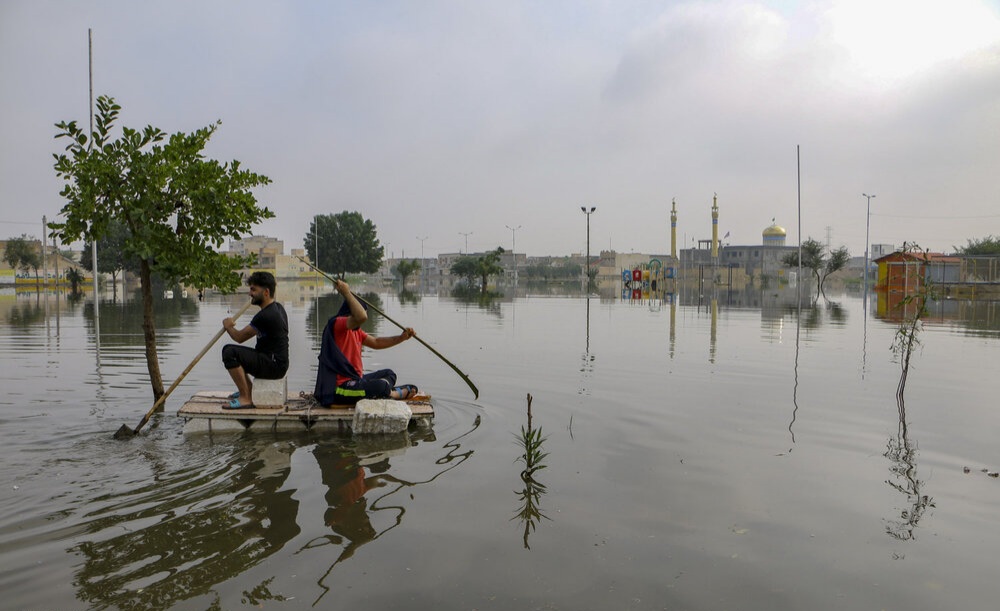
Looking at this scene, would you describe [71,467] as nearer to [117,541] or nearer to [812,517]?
[117,541]

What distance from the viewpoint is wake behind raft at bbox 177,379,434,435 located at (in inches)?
285

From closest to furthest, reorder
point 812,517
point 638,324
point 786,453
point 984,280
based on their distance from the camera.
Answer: point 812,517, point 786,453, point 638,324, point 984,280

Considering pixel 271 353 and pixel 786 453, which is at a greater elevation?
pixel 271 353

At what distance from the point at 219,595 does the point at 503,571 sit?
158cm

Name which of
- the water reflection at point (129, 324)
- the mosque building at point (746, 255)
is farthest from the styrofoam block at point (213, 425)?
the mosque building at point (746, 255)

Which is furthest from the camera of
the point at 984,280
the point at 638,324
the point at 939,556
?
the point at 984,280

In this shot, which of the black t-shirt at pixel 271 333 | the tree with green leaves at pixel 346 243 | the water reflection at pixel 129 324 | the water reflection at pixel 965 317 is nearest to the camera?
the black t-shirt at pixel 271 333

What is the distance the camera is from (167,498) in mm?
5309

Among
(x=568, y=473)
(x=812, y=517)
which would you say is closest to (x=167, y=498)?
(x=568, y=473)

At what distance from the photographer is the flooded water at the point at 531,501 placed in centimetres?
399

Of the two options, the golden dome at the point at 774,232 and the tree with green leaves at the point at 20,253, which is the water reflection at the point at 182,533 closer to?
the tree with green leaves at the point at 20,253

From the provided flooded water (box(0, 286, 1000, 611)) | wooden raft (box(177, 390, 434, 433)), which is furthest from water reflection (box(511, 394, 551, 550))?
wooden raft (box(177, 390, 434, 433))

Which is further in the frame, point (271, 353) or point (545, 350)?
point (545, 350)

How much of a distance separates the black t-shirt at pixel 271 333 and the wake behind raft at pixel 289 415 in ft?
1.08
